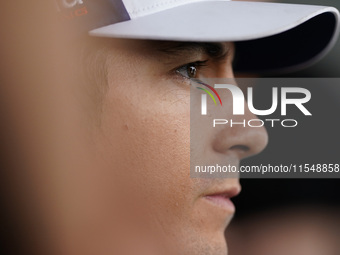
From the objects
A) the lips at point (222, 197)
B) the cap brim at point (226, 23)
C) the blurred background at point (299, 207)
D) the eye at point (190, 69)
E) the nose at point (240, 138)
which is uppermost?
the cap brim at point (226, 23)

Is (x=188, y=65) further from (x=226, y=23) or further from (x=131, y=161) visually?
(x=131, y=161)

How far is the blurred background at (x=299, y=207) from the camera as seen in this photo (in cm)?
172

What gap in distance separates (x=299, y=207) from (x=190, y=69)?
103 centimetres

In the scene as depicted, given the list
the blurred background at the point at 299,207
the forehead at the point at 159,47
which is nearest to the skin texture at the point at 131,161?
the forehead at the point at 159,47

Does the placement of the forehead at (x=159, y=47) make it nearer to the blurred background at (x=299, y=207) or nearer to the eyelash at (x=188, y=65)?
the eyelash at (x=188, y=65)

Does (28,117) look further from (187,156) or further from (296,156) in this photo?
(296,156)

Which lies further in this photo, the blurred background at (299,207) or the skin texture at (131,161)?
the blurred background at (299,207)

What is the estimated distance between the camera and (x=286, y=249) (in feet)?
6.20

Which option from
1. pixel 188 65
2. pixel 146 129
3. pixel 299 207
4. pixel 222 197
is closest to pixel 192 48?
pixel 188 65

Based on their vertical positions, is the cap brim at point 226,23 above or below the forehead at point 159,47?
above

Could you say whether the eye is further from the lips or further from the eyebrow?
the lips

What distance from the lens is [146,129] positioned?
1061 mm

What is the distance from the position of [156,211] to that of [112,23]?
47 cm

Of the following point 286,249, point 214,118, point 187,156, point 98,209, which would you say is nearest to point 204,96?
point 214,118
